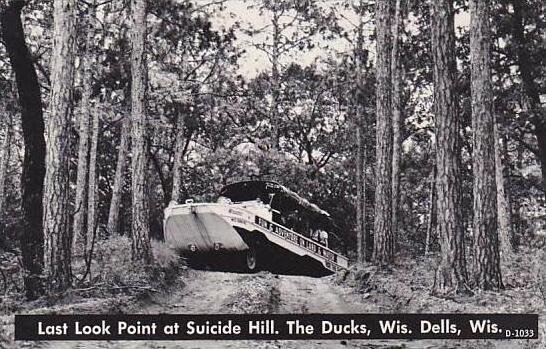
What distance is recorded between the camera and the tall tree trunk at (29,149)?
6.62 m

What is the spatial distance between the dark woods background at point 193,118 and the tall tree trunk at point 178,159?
0.02 metres

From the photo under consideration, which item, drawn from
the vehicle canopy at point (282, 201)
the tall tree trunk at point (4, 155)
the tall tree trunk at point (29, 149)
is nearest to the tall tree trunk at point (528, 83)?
the vehicle canopy at point (282, 201)

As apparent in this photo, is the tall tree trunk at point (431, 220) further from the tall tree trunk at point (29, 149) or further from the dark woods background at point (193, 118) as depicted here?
the tall tree trunk at point (29, 149)

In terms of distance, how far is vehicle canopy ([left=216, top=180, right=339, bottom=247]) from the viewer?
21.4 feet

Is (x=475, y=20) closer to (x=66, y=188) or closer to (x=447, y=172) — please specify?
(x=447, y=172)

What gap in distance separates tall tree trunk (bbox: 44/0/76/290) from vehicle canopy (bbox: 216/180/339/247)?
1.75 m

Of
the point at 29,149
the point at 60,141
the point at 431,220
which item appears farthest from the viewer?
the point at 431,220

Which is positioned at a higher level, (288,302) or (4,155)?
(4,155)

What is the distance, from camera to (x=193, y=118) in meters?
6.96

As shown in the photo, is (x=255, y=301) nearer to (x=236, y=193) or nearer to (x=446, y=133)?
(x=236, y=193)

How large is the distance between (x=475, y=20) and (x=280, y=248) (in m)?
3.97

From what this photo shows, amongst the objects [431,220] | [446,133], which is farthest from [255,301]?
[446,133]

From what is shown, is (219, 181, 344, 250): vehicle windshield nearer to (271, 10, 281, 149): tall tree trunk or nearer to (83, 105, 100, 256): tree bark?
(271, 10, 281, 149): tall tree trunk
